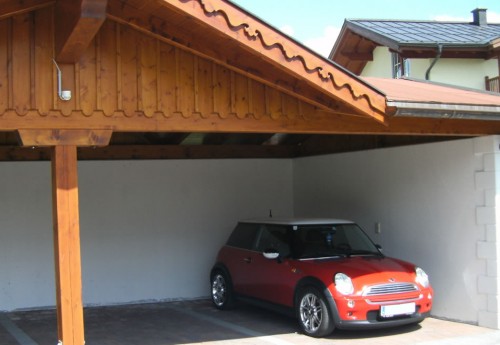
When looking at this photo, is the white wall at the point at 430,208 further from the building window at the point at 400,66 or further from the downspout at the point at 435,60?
the building window at the point at 400,66

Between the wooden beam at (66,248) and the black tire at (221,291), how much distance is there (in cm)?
434

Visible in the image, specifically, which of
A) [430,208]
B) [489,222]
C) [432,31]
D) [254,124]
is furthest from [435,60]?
[254,124]

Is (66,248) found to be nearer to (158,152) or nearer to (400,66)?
(158,152)

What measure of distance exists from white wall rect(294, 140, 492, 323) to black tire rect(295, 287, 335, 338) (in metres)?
2.22

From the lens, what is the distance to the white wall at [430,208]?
874 centimetres

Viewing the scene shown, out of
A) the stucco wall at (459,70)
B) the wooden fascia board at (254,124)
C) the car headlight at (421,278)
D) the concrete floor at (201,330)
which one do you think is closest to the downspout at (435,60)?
the stucco wall at (459,70)

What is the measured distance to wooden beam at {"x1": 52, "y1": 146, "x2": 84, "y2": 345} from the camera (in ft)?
20.0

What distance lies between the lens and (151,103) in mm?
6582

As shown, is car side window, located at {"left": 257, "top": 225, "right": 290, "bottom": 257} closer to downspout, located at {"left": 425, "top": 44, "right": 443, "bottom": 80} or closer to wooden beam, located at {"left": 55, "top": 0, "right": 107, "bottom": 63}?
wooden beam, located at {"left": 55, "top": 0, "right": 107, "bottom": 63}

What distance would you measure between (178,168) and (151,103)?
547cm

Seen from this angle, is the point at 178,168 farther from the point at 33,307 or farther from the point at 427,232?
the point at 427,232

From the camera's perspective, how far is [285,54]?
6.38 m

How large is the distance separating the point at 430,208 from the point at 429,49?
446 inches

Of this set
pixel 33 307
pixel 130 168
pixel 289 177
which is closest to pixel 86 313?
pixel 33 307
